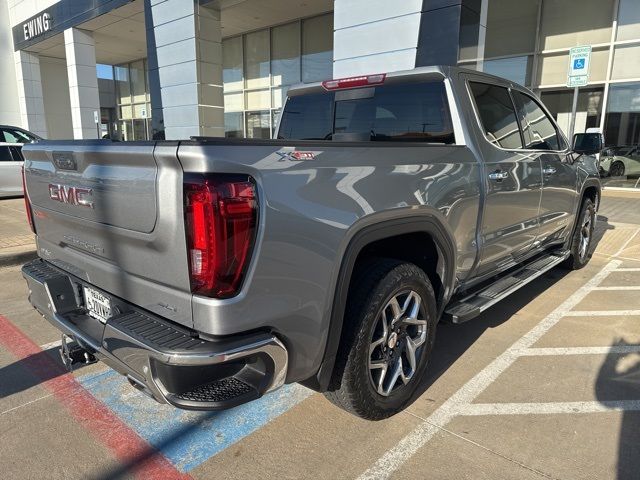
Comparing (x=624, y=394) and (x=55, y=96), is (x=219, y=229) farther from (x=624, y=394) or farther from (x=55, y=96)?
(x=55, y=96)

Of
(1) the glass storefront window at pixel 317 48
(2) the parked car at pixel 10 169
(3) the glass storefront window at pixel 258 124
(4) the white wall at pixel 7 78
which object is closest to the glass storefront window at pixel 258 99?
(3) the glass storefront window at pixel 258 124

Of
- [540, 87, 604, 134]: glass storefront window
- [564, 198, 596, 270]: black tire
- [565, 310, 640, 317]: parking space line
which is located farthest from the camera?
[540, 87, 604, 134]: glass storefront window

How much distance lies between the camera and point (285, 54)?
17.2 metres

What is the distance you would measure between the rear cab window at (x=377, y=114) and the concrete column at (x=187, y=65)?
9.54m

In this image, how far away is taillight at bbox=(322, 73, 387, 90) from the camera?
11.6ft

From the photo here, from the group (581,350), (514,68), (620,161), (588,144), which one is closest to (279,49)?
(514,68)

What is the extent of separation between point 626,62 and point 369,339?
1304 cm

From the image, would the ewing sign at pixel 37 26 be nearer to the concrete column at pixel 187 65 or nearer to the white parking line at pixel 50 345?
the concrete column at pixel 187 65

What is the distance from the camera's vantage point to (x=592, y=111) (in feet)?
41.6

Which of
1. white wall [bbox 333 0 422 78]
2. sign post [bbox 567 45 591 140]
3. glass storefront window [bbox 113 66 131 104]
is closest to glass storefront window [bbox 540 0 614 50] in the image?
sign post [bbox 567 45 591 140]

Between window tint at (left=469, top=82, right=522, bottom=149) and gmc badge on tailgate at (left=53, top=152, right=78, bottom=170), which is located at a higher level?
window tint at (left=469, top=82, right=522, bottom=149)

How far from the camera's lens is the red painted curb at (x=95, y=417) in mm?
2404

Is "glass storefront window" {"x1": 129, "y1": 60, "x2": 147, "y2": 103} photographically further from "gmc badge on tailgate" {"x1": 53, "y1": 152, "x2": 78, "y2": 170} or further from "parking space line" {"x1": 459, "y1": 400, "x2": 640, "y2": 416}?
"parking space line" {"x1": 459, "y1": 400, "x2": 640, "y2": 416}

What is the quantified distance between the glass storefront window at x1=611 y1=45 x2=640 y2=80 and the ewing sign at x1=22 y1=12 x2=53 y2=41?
1936 centimetres
